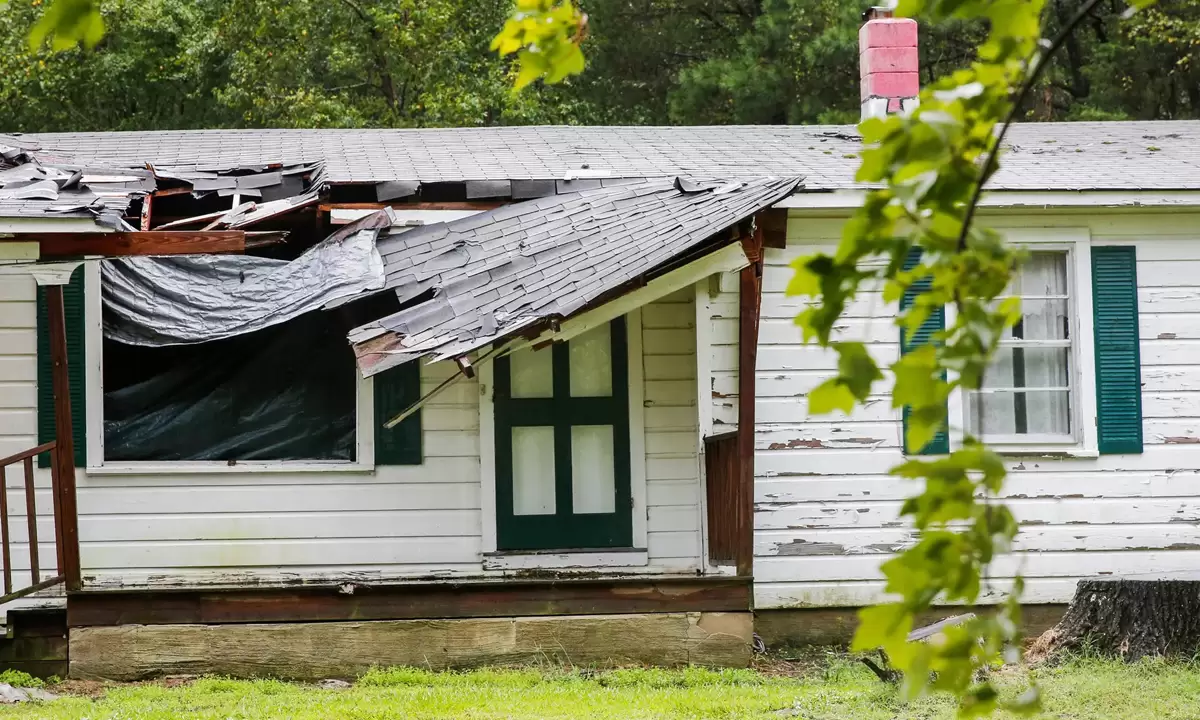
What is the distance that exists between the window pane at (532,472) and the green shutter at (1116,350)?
12.3ft

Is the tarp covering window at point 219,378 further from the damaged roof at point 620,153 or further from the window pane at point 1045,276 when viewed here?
the window pane at point 1045,276

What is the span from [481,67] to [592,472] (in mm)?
14352

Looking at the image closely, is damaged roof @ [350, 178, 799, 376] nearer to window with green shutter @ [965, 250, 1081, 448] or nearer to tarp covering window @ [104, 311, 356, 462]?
tarp covering window @ [104, 311, 356, 462]

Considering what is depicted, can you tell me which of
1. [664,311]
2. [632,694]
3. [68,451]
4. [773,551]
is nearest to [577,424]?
[664,311]

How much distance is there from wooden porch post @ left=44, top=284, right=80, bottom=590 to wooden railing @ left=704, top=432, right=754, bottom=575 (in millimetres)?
3742

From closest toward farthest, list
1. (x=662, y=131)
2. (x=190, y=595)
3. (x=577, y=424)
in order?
1. (x=190, y=595)
2. (x=577, y=424)
3. (x=662, y=131)

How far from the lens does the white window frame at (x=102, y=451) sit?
8258 mm

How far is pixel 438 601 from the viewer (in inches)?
303

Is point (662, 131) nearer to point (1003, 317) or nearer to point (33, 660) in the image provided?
point (33, 660)

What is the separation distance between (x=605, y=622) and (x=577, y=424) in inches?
58.0

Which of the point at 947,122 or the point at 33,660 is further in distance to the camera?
the point at 33,660

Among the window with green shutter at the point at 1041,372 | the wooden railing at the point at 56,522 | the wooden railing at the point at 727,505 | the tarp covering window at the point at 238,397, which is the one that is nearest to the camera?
the wooden railing at the point at 56,522

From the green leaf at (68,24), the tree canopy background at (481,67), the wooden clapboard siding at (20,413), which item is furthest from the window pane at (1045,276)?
the tree canopy background at (481,67)

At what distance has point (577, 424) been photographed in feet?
28.4
